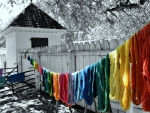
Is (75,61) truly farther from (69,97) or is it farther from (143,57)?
(143,57)

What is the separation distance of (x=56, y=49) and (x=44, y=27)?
19.6 ft

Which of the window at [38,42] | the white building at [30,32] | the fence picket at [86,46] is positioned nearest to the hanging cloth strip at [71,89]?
the fence picket at [86,46]

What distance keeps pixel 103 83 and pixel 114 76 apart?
33 cm

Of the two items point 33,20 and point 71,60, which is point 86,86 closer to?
point 71,60

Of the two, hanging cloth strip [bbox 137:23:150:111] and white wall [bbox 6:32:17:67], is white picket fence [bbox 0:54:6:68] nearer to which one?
white wall [bbox 6:32:17:67]

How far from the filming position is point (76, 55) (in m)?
5.42

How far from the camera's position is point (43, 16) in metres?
14.0

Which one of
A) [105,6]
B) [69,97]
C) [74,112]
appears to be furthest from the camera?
[105,6]

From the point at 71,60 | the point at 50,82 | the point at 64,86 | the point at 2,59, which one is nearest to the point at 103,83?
the point at 64,86

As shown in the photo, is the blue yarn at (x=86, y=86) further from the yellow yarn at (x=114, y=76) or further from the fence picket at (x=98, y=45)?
the fence picket at (x=98, y=45)

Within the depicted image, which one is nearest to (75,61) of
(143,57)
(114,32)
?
(143,57)

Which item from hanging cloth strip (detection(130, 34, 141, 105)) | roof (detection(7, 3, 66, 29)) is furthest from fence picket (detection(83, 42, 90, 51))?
roof (detection(7, 3, 66, 29))

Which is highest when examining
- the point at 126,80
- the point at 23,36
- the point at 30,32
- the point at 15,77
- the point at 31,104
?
the point at 30,32

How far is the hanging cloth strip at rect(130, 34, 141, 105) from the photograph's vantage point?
2.21m
